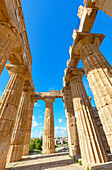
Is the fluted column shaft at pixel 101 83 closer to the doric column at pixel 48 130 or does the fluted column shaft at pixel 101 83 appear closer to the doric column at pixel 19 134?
the doric column at pixel 19 134

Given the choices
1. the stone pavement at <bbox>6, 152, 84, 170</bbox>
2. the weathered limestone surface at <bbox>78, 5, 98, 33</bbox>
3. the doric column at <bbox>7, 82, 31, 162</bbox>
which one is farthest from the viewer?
the doric column at <bbox>7, 82, 31, 162</bbox>

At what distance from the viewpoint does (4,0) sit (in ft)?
14.1

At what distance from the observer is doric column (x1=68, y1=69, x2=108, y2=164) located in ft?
17.2

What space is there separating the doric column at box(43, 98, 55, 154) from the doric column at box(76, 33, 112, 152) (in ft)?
38.6

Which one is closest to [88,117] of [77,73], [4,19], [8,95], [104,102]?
[104,102]

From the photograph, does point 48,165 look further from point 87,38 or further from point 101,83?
point 87,38

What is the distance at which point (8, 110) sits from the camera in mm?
6379

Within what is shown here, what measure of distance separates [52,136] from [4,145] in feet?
32.0

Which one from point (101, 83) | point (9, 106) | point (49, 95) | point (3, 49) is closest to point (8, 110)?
point (9, 106)

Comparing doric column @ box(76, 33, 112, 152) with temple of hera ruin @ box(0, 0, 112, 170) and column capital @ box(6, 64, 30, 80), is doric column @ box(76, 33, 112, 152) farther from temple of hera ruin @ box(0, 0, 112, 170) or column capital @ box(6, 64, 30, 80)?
column capital @ box(6, 64, 30, 80)

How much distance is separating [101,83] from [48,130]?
12562 mm

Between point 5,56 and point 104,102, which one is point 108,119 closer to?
point 104,102

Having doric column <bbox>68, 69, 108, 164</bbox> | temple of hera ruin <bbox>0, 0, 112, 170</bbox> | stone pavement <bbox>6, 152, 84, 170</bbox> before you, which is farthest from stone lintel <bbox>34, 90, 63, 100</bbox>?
stone pavement <bbox>6, 152, 84, 170</bbox>

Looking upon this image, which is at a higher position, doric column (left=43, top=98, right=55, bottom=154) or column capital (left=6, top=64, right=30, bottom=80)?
column capital (left=6, top=64, right=30, bottom=80)
